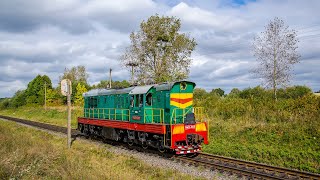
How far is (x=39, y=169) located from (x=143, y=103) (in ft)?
23.1

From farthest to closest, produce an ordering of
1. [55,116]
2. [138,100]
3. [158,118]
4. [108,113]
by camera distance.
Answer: [55,116], [108,113], [138,100], [158,118]

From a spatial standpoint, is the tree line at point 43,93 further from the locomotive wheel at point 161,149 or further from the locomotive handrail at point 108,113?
the locomotive wheel at point 161,149

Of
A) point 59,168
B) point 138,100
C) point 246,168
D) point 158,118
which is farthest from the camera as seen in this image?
point 138,100

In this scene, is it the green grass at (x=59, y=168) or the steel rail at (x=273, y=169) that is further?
the steel rail at (x=273, y=169)

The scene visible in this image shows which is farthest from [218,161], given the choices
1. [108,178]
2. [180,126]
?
[108,178]

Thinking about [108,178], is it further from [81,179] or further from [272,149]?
[272,149]

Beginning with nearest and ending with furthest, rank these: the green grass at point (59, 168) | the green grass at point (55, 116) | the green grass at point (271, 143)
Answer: the green grass at point (59, 168) < the green grass at point (271, 143) < the green grass at point (55, 116)

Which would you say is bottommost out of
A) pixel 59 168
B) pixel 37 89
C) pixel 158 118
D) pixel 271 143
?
pixel 271 143

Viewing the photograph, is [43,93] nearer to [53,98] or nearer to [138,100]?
[53,98]

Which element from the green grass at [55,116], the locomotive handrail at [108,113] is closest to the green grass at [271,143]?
the locomotive handrail at [108,113]

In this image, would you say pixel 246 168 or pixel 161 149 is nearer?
pixel 246 168

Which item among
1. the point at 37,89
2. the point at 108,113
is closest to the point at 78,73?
the point at 37,89

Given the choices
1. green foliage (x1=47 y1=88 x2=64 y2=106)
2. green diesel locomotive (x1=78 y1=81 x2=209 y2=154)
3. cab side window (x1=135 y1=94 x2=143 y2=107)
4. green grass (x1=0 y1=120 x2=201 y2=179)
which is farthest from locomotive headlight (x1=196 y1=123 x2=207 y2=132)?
green foliage (x1=47 y1=88 x2=64 y2=106)

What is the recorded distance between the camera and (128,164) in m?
11.4
